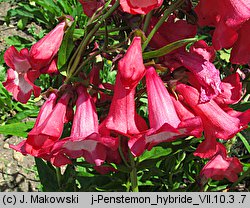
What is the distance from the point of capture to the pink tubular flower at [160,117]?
3.34ft

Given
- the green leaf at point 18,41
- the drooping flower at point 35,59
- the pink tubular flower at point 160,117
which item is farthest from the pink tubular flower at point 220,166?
the green leaf at point 18,41

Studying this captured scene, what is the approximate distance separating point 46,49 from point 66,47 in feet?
0.18

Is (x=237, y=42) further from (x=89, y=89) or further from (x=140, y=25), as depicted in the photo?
(x=89, y=89)

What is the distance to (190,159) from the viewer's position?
1691 mm

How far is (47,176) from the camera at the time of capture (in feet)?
5.59

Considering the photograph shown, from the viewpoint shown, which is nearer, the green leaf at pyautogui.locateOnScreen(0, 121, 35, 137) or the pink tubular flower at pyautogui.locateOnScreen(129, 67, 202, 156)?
the pink tubular flower at pyautogui.locateOnScreen(129, 67, 202, 156)

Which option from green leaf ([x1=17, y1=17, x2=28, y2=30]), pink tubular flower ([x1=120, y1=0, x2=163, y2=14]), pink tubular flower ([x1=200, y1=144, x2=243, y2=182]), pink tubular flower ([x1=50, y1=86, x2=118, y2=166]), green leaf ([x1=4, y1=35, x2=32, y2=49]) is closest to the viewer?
pink tubular flower ([x1=120, y1=0, x2=163, y2=14])

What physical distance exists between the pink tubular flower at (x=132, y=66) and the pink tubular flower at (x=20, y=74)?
300mm

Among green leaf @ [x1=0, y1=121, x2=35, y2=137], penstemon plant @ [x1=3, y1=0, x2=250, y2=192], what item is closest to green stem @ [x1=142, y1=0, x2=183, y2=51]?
penstemon plant @ [x1=3, y1=0, x2=250, y2=192]

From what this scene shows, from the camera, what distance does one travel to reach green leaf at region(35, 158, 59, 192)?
168 centimetres

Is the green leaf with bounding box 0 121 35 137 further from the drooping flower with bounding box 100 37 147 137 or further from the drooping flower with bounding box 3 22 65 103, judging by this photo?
the drooping flower with bounding box 100 37 147 137

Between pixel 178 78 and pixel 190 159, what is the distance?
2.16 ft

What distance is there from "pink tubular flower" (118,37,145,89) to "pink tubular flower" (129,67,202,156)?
0.08 meters

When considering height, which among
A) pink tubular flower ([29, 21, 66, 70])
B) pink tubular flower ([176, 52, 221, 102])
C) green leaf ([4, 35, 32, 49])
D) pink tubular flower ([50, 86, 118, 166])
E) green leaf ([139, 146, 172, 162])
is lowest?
green leaf ([4, 35, 32, 49])
